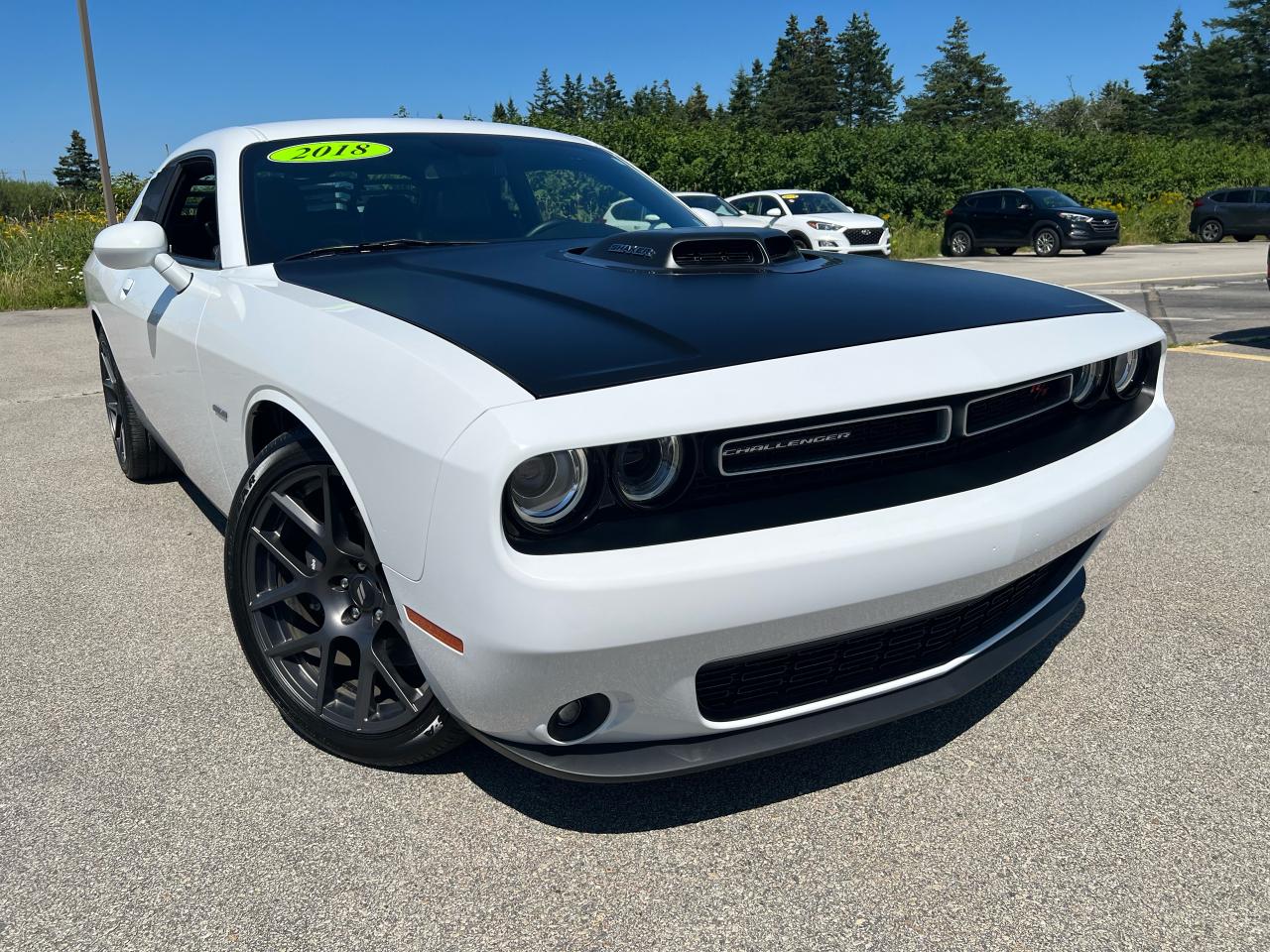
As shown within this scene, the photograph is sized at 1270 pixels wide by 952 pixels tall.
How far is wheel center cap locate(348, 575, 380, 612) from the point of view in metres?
2.15

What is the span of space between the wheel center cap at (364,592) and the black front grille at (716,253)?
103cm

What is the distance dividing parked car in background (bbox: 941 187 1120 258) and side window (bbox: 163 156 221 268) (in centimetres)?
2094

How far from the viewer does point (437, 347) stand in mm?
1850

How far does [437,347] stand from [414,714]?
78 centimetres

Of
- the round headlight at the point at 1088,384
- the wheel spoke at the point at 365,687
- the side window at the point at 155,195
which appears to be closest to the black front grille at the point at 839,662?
the round headlight at the point at 1088,384

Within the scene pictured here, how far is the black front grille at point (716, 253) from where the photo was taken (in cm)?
252

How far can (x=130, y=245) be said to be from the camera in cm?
301

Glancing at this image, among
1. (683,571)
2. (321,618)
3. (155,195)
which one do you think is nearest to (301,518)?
(321,618)

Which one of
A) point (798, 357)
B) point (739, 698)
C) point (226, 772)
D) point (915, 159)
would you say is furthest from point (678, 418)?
point (915, 159)

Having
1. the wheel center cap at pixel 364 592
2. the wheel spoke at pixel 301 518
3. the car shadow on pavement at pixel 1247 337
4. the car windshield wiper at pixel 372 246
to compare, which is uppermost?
the car windshield wiper at pixel 372 246

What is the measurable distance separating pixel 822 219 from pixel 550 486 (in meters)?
17.9

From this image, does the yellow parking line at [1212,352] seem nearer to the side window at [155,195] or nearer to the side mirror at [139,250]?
the side window at [155,195]

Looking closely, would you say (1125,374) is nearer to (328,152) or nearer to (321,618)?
(321,618)

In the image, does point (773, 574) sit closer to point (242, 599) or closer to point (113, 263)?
point (242, 599)
